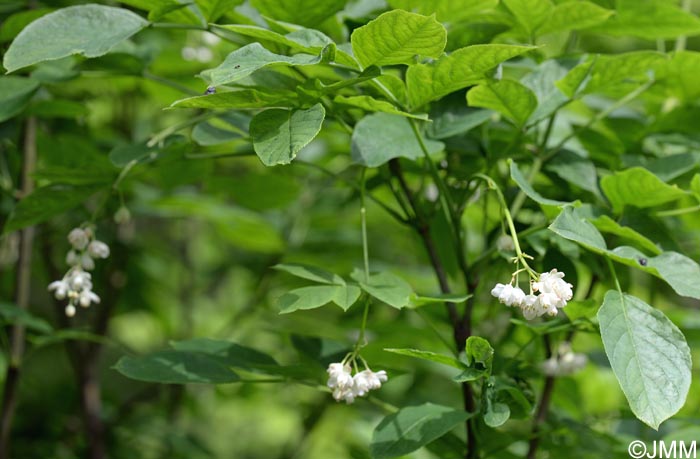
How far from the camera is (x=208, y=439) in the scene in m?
2.46

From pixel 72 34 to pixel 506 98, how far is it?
0.48m

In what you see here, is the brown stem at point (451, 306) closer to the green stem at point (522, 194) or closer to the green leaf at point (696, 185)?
the green stem at point (522, 194)

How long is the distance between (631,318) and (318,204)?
1.20m

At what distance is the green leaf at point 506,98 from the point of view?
906mm

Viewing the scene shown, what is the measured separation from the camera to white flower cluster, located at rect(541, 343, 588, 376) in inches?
43.7

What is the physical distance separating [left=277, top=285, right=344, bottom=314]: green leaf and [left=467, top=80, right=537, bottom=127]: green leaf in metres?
0.27

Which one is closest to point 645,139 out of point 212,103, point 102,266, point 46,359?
point 212,103

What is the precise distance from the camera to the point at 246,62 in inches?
27.9

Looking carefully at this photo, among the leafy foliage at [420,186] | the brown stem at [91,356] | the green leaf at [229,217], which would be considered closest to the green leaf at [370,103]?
the leafy foliage at [420,186]

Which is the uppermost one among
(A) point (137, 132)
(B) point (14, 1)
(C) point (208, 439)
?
(B) point (14, 1)

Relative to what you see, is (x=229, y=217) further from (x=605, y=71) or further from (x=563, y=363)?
(x=605, y=71)

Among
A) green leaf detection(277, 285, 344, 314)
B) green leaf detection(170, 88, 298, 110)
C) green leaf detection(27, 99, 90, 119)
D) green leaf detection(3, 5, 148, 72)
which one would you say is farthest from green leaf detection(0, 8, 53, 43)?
green leaf detection(277, 285, 344, 314)

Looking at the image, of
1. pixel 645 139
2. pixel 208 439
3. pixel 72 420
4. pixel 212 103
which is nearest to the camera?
pixel 212 103

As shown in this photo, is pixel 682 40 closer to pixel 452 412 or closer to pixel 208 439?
pixel 452 412
